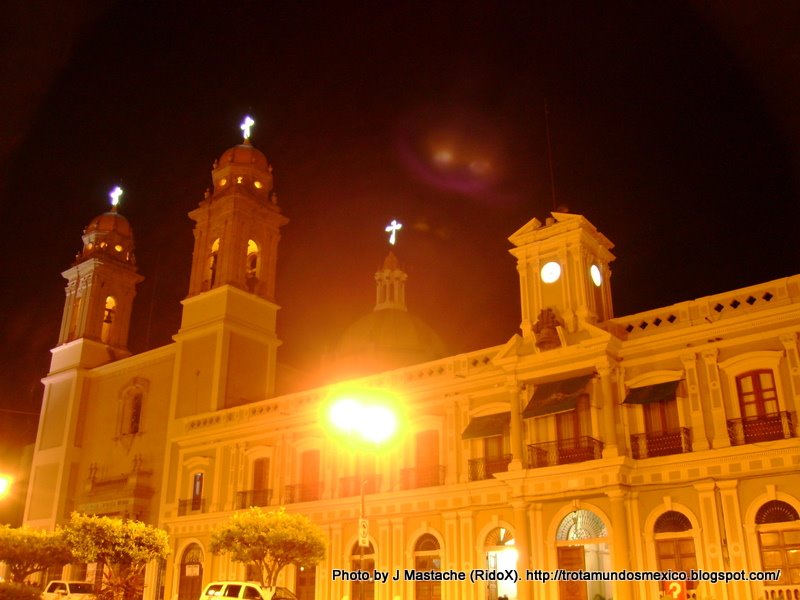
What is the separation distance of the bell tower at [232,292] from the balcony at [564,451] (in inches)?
696

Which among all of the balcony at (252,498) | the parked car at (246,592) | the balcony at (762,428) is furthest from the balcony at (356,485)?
the balcony at (762,428)

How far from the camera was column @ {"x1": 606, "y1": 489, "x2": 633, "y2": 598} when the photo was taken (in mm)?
22203

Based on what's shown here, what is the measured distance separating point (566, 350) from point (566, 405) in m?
2.03

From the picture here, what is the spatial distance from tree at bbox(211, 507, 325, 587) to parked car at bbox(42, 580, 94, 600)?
6787mm

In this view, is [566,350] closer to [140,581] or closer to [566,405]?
[566,405]

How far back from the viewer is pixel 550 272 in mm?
27375

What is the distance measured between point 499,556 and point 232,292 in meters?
20.5

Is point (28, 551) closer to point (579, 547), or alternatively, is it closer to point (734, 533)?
point (579, 547)

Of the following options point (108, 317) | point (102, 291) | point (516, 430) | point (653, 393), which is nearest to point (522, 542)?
point (516, 430)

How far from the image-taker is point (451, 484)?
27328 millimetres

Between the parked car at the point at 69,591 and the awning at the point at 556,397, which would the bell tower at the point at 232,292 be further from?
the awning at the point at 556,397

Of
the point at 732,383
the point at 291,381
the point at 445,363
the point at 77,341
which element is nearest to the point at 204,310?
the point at 291,381

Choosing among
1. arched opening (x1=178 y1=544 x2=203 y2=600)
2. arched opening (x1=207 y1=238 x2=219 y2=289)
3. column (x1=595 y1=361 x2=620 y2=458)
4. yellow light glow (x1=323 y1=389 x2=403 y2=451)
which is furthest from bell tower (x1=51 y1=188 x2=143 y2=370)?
column (x1=595 y1=361 x2=620 y2=458)

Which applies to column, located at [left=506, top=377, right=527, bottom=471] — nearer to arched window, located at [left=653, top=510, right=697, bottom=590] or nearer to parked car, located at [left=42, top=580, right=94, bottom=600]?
arched window, located at [left=653, top=510, right=697, bottom=590]
